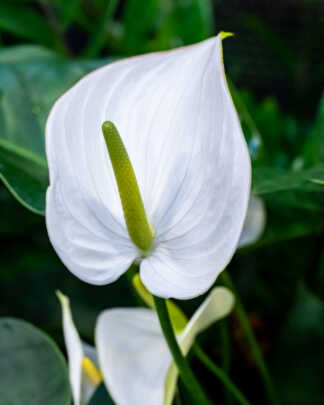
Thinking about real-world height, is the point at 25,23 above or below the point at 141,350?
above

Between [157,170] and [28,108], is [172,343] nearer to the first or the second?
[157,170]

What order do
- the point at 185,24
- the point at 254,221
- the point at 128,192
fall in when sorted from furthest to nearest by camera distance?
the point at 185,24 → the point at 254,221 → the point at 128,192

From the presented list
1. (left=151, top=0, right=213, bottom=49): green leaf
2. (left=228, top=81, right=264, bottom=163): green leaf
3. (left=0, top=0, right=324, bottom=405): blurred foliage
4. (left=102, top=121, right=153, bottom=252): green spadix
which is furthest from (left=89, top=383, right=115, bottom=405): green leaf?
(left=151, top=0, right=213, bottom=49): green leaf

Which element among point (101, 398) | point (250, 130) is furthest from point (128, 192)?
point (250, 130)

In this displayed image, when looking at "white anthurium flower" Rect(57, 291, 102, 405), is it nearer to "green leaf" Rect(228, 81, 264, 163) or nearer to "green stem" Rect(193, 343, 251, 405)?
"green stem" Rect(193, 343, 251, 405)

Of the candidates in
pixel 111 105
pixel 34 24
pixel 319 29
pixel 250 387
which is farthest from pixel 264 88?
pixel 111 105

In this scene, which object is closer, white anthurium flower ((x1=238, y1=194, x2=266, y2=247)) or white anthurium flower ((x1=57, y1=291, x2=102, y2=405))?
white anthurium flower ((x1=57, y1=291, x2=102, y2=405))

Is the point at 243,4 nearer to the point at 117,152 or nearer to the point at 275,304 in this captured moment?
the point at 275,304
